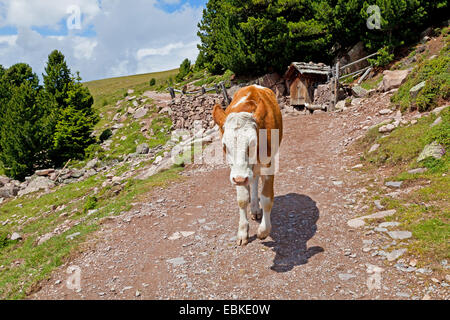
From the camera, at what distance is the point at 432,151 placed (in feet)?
26.6

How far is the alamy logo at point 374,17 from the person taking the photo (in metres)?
20.9

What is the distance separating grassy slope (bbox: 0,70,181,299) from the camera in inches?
296

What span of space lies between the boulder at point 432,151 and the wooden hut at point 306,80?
13.1 meters

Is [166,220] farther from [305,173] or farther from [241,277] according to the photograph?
[305,173]

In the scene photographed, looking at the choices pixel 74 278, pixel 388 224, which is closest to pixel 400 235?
pixel 388 224

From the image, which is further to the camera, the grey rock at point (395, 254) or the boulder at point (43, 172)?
the boulder at point (43, 172)

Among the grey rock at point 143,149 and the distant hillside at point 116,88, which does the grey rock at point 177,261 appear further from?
the distant hillside at point 116,88

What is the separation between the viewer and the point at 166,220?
873cm

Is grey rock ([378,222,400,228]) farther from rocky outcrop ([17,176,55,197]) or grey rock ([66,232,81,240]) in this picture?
rocky outcrop ([17,176,55,197])

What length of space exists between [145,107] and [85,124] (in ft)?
21.7

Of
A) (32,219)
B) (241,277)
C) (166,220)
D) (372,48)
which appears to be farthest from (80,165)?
(372,48)

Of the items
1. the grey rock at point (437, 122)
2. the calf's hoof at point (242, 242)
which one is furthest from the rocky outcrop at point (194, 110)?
the calf's hoof at point (242, 242)

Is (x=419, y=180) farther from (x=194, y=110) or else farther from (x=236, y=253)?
(x=194, y=110)

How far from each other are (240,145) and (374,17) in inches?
879
